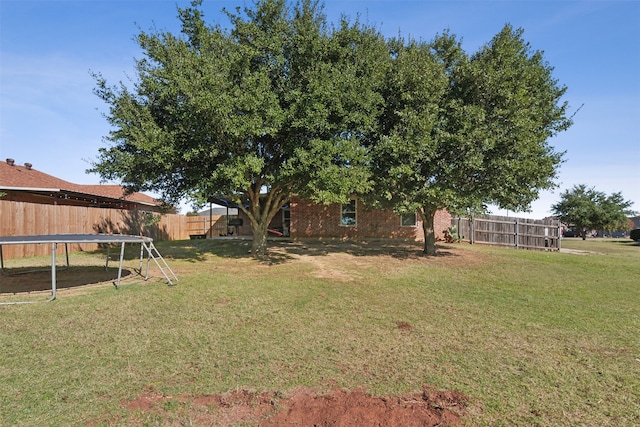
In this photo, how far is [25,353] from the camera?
452 cm

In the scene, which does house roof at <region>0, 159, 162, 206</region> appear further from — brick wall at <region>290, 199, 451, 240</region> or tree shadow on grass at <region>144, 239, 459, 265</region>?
brick wall at <region>290, 199, 451, 240</region>

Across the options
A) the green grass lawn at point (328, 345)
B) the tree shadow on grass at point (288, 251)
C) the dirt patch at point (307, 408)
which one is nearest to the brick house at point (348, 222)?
the tree shadow on grass at point (288, 251)

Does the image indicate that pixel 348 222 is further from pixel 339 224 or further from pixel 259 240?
pixel 259 240

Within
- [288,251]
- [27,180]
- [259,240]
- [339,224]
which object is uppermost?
[27,180]

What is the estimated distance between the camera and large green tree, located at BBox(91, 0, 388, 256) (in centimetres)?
945

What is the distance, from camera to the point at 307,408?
334 centimetres

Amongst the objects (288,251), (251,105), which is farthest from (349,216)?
(251,105)

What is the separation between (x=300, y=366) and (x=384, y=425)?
1.42 metres

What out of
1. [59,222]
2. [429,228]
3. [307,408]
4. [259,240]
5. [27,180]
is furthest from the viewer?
[27,180]

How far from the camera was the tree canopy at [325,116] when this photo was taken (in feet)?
31.7

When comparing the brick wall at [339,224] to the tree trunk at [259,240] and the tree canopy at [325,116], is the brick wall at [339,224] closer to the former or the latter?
the tree trunk at [259,240]

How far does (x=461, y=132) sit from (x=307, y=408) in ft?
31.1

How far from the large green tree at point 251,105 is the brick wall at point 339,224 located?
7806 mm

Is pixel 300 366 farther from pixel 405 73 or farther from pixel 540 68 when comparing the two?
pixel 540 68
